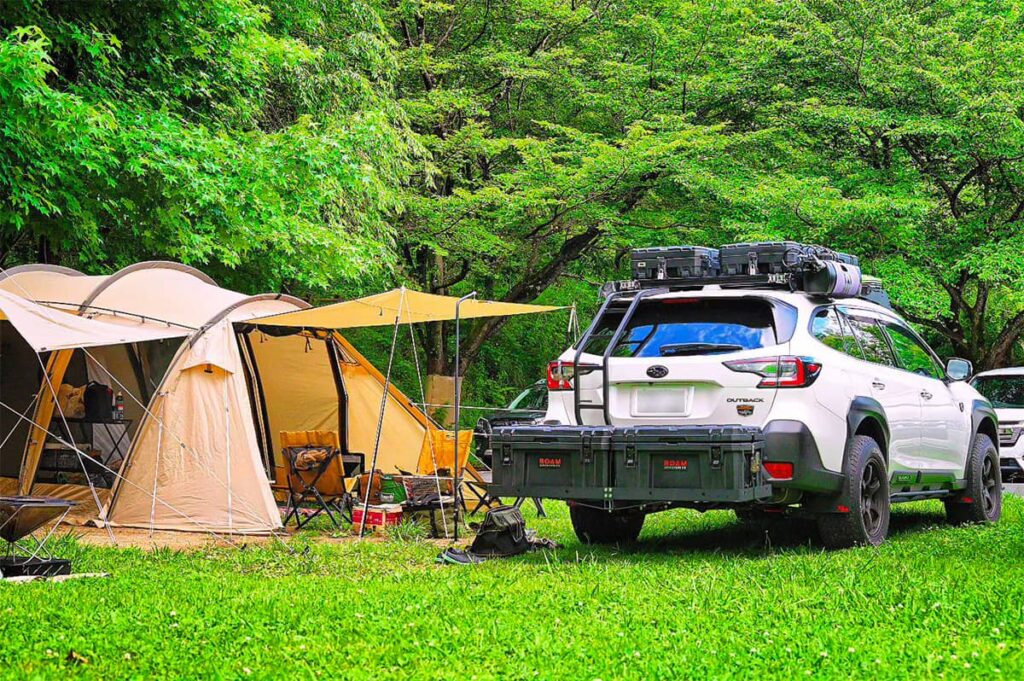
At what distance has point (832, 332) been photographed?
7758 mm

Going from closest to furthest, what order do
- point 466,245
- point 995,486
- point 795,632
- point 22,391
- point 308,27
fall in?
point 795,632, point 995,486, point 22,391, point 308,27, point 466,245

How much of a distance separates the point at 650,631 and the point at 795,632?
2.04 feet

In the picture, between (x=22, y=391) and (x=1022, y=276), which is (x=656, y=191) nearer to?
(x=1022, y=276)

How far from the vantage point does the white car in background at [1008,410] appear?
525 inches

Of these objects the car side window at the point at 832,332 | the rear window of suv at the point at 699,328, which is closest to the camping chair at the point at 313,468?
the rear window of suv at the point at 699,328

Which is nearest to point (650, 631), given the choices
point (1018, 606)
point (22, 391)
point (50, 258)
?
point (1018, 606)

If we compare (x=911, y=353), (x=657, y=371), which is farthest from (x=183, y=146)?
(x=911, y=353)

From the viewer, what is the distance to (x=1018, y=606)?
535 cm

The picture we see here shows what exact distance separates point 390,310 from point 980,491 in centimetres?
521

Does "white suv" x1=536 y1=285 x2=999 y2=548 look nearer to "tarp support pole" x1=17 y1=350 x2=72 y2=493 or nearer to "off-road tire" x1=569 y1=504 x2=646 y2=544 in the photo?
"off-road tire" x1=569 y1=504 x2=646 y2=544

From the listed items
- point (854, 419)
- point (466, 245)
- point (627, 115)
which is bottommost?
point (854, 419)

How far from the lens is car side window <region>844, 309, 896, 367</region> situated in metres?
8.17

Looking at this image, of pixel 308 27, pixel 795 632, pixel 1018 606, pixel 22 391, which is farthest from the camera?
pixel 308 27

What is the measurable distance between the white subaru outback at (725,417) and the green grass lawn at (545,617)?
458 millimetres
